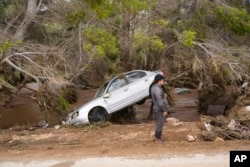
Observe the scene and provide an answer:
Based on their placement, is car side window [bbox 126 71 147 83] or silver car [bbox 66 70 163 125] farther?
car side window [bbox 126 71 147 83]

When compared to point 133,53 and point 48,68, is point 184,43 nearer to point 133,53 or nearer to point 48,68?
point 133,53

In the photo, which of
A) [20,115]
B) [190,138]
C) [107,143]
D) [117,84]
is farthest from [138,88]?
[20,115]

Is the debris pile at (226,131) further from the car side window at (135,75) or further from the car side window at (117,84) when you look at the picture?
the car side window at (117,84)

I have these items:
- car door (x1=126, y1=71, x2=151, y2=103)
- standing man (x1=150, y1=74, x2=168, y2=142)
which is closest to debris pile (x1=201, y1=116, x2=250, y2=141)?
standing man (x1=150, y1=74, x2=168, y2=142)

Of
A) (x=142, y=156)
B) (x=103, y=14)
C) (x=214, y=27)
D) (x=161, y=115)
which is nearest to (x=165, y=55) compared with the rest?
(x=214, y=27)

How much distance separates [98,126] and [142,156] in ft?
17.0

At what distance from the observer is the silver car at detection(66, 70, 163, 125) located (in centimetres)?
1437

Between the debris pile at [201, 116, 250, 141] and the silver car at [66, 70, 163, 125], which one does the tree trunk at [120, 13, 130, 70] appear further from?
the debris pile at [201, 116, 250, 141]

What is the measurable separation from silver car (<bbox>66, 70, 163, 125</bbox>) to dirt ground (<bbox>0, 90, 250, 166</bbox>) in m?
0.85

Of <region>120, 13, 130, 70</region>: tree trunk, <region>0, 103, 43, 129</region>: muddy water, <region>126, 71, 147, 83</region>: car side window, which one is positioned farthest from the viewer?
<region>0, 103, 43, 129</region>: muddy water

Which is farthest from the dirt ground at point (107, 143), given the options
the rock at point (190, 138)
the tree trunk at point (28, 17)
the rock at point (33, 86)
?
the tree trunk at point (28, 17)

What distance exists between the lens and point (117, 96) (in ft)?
48.1

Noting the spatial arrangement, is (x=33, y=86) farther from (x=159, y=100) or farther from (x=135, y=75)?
(x=159, y=100)

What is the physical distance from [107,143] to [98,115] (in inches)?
162
